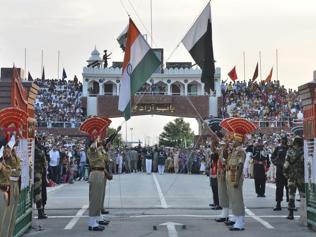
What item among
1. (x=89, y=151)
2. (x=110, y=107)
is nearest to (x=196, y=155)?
(x=110, y=107)

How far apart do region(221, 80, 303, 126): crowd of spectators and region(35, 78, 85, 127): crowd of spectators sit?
1422cm

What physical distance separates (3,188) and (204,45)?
24.7ft

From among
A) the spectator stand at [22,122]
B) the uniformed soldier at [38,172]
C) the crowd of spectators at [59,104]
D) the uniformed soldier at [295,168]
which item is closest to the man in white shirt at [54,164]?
the uniformed soldier at [38,172]

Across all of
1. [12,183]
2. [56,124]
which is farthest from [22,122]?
[56,124]

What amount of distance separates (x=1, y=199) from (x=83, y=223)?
5059 millimetres

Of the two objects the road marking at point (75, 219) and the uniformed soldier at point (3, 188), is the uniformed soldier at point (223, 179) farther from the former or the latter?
the uniformed soldier at point (3, 188)

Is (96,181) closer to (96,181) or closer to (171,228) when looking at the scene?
(96,181)

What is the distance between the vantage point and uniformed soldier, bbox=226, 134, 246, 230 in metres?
13.2

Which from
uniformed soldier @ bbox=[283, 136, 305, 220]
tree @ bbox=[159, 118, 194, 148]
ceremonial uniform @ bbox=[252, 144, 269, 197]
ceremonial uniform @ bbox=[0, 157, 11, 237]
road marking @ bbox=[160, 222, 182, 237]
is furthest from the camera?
tree @ bbox=[159, 118, 194, 148]

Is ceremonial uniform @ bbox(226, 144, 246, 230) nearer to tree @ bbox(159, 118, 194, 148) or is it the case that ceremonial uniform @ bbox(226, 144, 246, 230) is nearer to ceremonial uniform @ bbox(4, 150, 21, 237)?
ceremonial uniform @ bbox(4, 150, 21, 237)

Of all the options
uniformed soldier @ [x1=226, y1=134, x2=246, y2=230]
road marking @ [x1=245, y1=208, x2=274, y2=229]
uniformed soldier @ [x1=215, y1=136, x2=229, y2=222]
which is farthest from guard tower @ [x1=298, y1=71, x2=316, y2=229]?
uniformed soldier @ [x1=215, y1=136, x2=229, y2=222]

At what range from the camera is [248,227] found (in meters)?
13.6

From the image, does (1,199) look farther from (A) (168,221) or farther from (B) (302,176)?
(B) (302,176)

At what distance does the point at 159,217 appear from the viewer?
15336 millimetres
